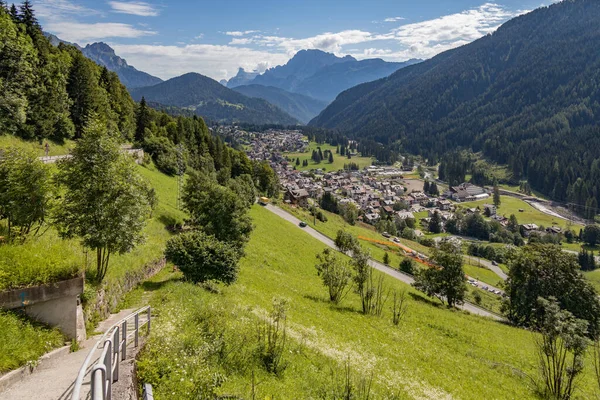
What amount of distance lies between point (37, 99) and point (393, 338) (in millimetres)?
56504

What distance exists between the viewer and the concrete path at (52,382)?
8375 millimetres

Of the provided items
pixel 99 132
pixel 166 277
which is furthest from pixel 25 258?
Result: pixel 166 277

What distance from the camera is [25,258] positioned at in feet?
38.0

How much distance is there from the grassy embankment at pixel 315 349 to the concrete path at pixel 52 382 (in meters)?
1.79

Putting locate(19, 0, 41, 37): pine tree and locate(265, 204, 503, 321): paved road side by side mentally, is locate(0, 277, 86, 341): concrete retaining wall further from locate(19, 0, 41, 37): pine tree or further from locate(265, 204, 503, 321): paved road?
locate(19, 0, 41, 37): pine tree

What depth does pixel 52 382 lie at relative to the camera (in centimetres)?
904

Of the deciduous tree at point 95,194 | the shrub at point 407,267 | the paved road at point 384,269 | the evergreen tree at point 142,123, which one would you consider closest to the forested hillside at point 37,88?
the evergreen tree at point 142,123

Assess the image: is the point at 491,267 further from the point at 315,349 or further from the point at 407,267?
the point at 315,349

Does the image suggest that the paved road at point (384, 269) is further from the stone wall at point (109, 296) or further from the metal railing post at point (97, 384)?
the metal railing post at point (97, 384)

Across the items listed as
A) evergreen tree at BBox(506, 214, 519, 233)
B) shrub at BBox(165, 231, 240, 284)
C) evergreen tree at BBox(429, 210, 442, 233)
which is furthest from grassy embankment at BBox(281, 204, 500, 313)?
evergreen tree at BBox(506, 214, 519, 233)

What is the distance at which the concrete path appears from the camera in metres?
8.38

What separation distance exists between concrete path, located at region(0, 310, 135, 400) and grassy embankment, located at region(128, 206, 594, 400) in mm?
1790

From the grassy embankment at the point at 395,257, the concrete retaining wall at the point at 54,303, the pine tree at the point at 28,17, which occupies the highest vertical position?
the pine tree at the point at 28,17

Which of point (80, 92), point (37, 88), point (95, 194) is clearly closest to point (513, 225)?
point (80, 92)
